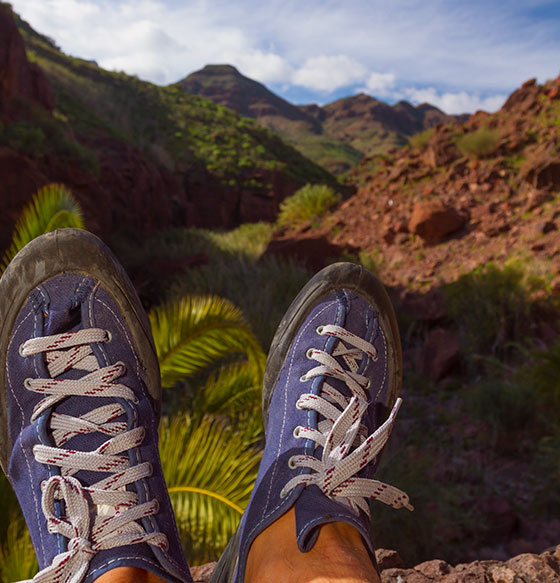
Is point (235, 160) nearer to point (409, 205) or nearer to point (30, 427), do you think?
point (409, 205)

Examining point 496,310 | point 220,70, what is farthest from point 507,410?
point 220,70

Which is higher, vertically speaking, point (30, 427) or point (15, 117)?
point (15, 117)

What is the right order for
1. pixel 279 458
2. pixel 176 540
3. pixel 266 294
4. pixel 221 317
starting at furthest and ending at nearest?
pixel 266 294
pixel 221 317
pixel 279 458
pixel 176 540

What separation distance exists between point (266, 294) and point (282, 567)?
4.26 metres

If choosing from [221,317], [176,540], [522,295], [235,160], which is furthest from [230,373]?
[235,160]

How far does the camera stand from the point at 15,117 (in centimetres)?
807

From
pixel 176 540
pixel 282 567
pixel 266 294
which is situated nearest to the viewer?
pixel 282 567

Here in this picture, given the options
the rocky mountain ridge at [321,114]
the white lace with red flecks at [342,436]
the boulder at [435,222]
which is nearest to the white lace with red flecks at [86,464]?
the white lace with red flecks at [342,436]

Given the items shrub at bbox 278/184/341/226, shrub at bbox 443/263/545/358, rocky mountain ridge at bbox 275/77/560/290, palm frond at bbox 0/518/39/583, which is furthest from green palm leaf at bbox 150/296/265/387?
shrub at bbox 278/184/341/226

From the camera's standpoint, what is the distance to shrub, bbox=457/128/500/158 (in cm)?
859

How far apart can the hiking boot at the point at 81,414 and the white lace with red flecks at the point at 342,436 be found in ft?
1.08

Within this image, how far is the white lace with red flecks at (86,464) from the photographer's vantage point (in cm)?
101

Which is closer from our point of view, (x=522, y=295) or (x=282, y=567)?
(x=282, y=567)

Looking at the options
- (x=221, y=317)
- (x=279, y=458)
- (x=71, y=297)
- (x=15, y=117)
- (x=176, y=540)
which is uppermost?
(x=15, y=117)
